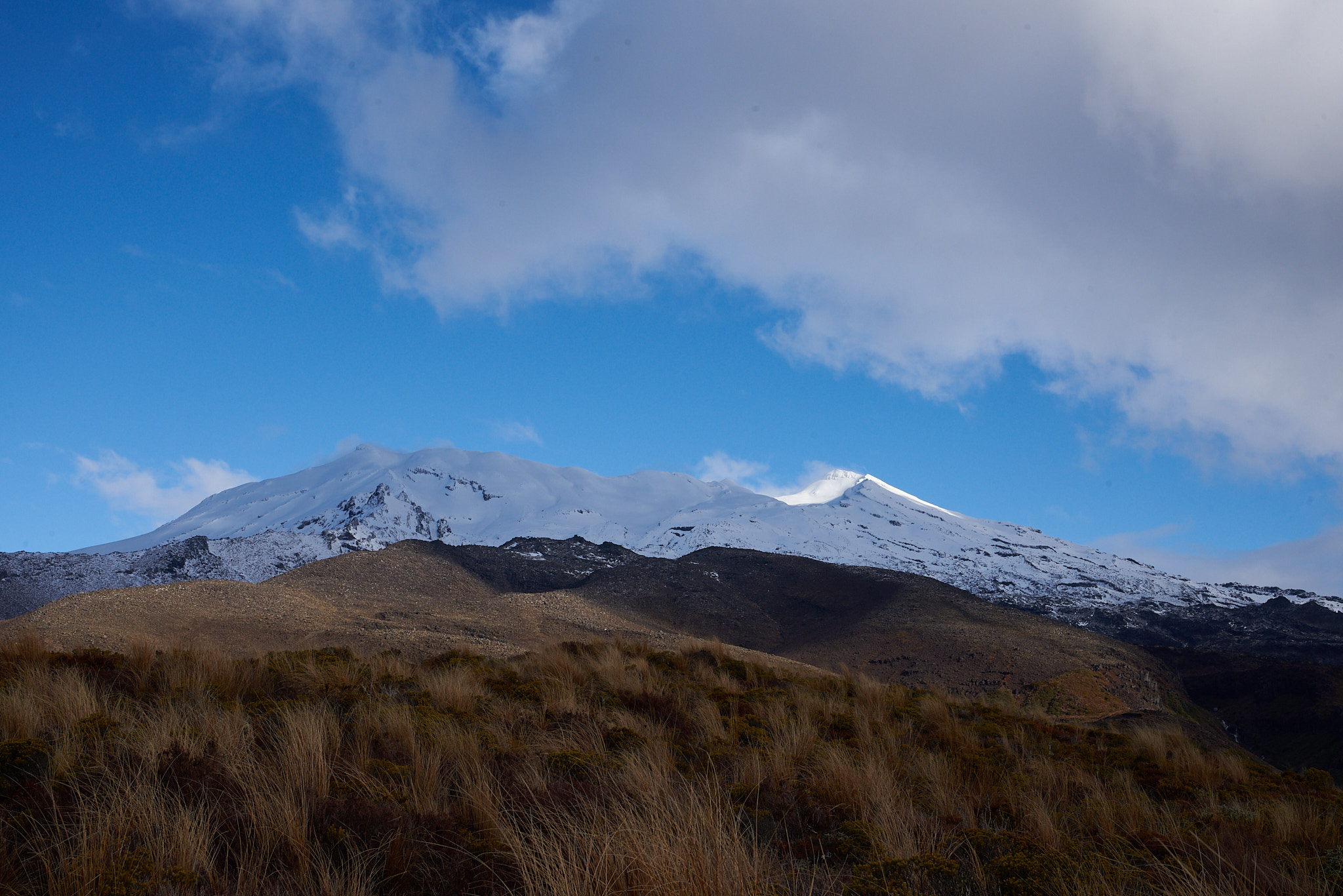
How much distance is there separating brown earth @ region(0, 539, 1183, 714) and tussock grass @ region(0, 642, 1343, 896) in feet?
22.6

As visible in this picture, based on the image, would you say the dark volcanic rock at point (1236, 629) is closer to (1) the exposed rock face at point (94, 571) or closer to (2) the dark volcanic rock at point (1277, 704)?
(2) the dark volcanic rock at point (1277, 704)

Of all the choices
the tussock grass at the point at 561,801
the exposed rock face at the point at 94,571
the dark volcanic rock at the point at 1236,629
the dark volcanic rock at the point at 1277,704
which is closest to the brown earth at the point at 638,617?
the dark volcanic rock at the point at 1277,704

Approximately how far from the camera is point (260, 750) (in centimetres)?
445

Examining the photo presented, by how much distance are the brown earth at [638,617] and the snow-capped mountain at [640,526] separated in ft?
82.2

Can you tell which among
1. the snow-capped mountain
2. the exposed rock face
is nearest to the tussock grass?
the exposed rock face

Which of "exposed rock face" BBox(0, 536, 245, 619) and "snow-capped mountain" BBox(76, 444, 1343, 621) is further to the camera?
"snow-capped mountain" BBox(76, 444, 1343, 621)

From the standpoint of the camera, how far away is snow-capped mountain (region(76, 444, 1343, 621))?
72.2 metres

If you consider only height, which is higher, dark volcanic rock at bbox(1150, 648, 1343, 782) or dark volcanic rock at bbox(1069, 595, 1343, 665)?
dark volcanic rock at bbox(1069, 595, 1343, 665)

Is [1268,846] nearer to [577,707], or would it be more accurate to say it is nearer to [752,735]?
[752,735]

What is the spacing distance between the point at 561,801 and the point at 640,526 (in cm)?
13609

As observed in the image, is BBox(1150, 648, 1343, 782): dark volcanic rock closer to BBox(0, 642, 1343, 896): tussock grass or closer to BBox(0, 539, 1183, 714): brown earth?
BBox(0, 539, 1183, 714): brown earth

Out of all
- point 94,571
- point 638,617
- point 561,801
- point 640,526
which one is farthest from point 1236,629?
point 640,526

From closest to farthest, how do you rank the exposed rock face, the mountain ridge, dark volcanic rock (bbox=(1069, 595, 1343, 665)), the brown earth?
the brown earth, the exposed rock face, dark volcanic rock (bbox=(1069, 595, 1343, 665)), the mountain ridge

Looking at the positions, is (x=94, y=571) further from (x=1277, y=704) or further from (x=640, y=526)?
(x=640, y=526)
